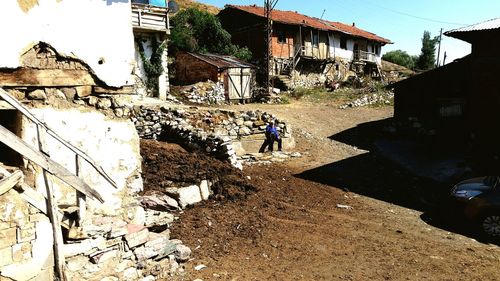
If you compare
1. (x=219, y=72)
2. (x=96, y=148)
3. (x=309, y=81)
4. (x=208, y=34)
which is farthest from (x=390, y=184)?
(x=309, y=81)

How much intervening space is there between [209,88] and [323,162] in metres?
11.5

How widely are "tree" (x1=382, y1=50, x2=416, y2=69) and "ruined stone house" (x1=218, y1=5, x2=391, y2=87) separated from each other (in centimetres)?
1679

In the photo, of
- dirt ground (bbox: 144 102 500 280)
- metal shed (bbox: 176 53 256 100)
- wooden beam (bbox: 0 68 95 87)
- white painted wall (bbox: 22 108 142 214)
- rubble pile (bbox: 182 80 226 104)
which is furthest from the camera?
metal shed (bbox: 176 53 256 100)

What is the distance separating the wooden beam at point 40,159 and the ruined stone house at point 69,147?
1 centimetres

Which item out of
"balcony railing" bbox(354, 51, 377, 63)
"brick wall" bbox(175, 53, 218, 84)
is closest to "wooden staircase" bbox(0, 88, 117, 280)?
"brick wall" bbox(175, 53, 218, 84)

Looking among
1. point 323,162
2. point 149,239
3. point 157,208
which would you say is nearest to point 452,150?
point 323,162

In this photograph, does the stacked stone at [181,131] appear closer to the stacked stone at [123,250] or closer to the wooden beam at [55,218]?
the stacked stone at [123,250]

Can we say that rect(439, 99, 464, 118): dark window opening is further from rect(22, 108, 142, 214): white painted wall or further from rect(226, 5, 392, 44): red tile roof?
rect(22, 108, 142, 214): white painted wall

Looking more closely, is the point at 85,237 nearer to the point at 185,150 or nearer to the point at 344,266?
the point at 344,266

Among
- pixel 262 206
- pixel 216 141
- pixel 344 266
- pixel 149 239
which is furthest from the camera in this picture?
pixel 216 141

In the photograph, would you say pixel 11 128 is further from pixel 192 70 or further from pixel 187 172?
pixel 192 70

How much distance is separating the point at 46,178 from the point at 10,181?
609 mm

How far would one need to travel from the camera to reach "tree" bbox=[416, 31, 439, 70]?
4584 cm

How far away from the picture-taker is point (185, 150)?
11.8 meters
